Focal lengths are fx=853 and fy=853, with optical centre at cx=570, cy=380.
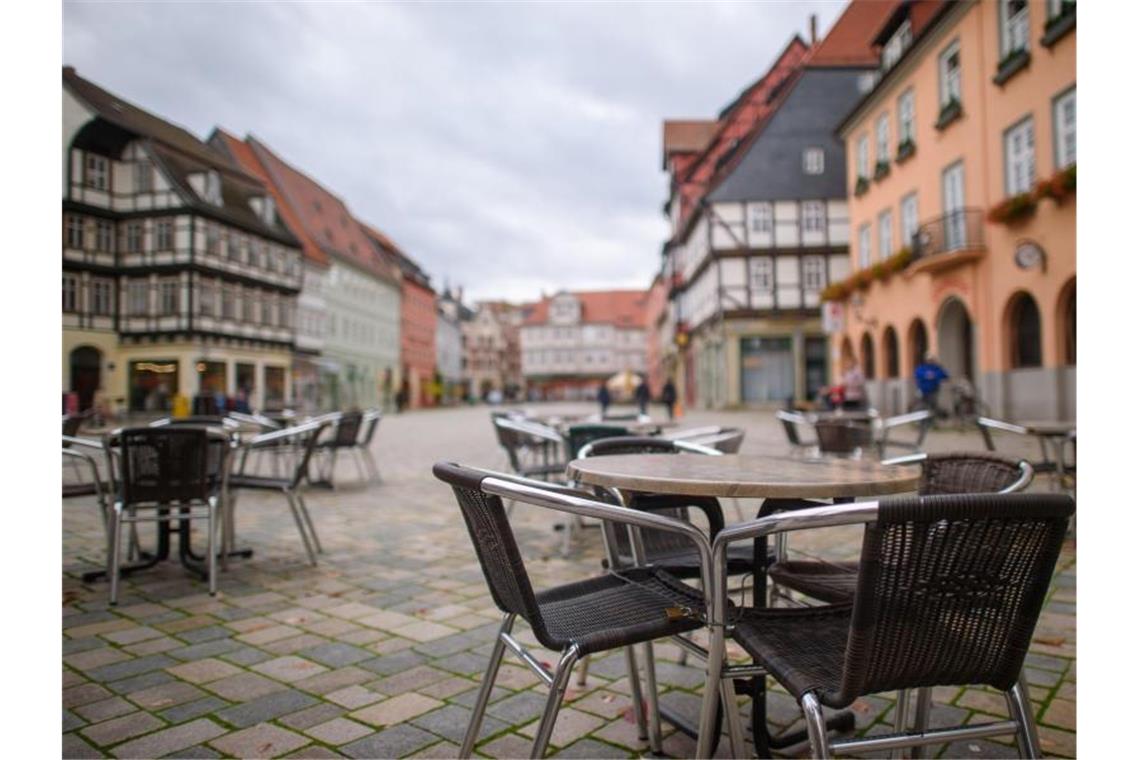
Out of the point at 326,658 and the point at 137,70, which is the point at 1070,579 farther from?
the point at 137,70

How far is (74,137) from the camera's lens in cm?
2920

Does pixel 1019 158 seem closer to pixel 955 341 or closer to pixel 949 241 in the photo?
pixel 949 241

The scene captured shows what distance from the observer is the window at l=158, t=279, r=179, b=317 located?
3425cm

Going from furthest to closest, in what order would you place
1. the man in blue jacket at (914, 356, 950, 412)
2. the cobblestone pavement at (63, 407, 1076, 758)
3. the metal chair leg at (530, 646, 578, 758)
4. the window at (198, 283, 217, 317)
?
the window at (198, 283, 217, 317) < the man in blue jacket at (914, 356, 950, 412) < the cobblestone pavement at (63, 407, 1076, 758) < the metal chair leg at (530, 646, 578, 758)

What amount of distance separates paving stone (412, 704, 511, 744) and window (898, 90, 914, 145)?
19.7 m

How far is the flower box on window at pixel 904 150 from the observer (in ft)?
63.7

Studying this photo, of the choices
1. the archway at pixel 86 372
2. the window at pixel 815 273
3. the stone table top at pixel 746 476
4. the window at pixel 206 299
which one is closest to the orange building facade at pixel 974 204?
the window at pixel 815 273

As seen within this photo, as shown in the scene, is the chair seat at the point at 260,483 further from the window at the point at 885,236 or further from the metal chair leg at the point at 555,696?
the window at the point at 885,236

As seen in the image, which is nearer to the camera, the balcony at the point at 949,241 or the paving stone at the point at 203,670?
the paving stone at the point at 203,670

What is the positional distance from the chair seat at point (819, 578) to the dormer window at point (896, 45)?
19.2 meters

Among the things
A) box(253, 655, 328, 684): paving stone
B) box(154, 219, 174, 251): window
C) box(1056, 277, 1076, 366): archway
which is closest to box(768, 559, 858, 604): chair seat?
box(253, 655, 328, 684): paving stone

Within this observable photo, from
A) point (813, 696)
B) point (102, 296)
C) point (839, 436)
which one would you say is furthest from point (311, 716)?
point (102, 296)

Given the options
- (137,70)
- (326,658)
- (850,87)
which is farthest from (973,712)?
(850,87)

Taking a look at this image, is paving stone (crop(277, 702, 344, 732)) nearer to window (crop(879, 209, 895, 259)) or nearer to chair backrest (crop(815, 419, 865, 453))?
chair backrest (crop(815, 419, 865, 453))
